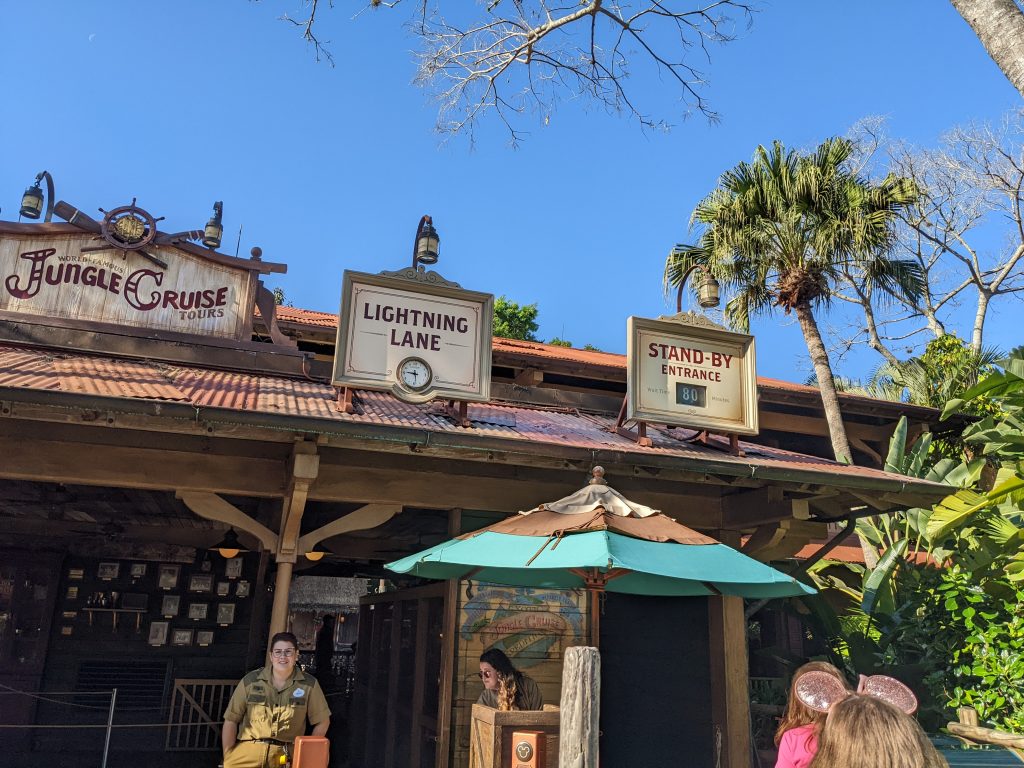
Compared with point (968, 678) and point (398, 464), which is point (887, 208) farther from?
point (398, 464)

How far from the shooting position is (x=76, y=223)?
7.68 m

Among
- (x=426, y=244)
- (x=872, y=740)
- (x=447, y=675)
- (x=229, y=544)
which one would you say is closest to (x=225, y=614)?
(x=229, y=544)

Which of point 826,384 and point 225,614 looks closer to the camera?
point 225,614

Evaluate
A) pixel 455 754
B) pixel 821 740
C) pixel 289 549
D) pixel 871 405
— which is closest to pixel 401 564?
pixel 289 549

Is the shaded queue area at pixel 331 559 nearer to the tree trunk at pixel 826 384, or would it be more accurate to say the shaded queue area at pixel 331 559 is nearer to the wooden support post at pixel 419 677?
the wooden support post at pixel 419 677

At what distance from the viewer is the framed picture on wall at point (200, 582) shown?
36.9 feet

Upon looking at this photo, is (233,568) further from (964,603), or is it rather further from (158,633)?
(964,603)

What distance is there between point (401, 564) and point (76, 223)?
486 cm

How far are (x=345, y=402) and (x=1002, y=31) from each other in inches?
238

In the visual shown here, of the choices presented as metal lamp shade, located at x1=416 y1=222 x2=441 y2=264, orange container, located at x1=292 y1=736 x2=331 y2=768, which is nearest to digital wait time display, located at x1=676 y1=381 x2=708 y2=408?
metal lamp shade, located at x1=416 y1=222 x2=441 y2=264

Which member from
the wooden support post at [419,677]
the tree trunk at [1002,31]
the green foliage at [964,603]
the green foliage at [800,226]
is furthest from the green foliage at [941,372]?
the wooden support post at [419,677]

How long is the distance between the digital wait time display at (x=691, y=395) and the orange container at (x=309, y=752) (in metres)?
4.55

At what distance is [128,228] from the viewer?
25.9ft

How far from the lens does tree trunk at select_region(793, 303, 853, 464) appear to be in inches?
522
